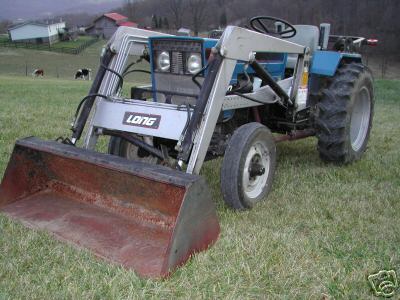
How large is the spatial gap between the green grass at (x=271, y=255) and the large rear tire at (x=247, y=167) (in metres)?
0.12

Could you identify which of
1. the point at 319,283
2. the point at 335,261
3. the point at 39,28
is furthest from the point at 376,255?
the point at 39,28

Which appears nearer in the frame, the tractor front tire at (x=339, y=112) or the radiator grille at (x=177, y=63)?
the radiator grille at (x=177, y=63)

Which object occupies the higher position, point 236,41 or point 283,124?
point 236,41

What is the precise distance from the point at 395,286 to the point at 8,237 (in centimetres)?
235

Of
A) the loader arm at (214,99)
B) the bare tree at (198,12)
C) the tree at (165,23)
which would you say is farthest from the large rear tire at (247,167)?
the tree at (165,23)

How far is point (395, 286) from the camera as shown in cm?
251

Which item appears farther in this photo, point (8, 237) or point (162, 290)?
point (8, 237)

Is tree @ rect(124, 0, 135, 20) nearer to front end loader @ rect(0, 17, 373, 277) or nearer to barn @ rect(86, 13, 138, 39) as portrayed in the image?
barn @ rect(86, 13, 138, 39)

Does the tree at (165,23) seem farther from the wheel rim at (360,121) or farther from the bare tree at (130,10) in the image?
the wheel rim at (360,121)

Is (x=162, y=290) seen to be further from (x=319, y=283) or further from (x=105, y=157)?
(x=105, y=157)

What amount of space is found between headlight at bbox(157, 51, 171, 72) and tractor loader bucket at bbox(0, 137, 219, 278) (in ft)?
3.48

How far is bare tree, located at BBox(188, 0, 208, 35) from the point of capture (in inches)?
2132

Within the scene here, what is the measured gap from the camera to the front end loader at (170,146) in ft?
9.46

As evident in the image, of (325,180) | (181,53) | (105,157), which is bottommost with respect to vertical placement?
(325,180)
